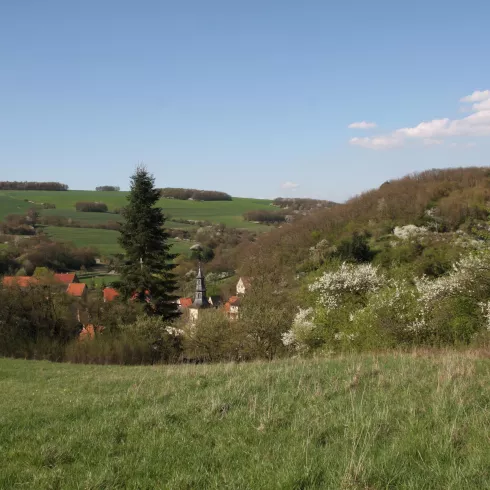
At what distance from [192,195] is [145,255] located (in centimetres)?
9791

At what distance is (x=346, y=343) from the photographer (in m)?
22.8

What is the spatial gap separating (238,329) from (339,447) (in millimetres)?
25029

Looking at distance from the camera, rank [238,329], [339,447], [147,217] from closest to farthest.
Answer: [339,447]
[238,329]
[147,217]

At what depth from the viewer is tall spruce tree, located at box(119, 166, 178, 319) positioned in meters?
33.8

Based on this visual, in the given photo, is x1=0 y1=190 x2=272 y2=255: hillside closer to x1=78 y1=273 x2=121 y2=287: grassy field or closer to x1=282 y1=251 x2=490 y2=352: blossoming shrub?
x1=78 y1=273 x2=121 y2=287: grassy field

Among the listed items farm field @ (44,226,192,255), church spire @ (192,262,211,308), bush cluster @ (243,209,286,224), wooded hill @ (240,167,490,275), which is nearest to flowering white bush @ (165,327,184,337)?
church spire @ (192,262,211,308)

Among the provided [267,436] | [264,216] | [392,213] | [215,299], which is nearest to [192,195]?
[264,216]

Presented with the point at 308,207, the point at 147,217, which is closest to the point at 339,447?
the point at 147,217

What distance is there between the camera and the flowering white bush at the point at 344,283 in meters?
27.8

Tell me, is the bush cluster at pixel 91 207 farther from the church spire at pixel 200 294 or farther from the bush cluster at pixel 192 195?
the church spire at pixel 200 294

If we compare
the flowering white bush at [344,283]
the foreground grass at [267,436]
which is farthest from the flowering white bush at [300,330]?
the foreground grass at [267,436]

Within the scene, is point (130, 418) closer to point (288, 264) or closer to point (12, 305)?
point (12, 305)

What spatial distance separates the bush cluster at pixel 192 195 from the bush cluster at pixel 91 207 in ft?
67.0

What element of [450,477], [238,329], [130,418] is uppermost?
[450,477]
